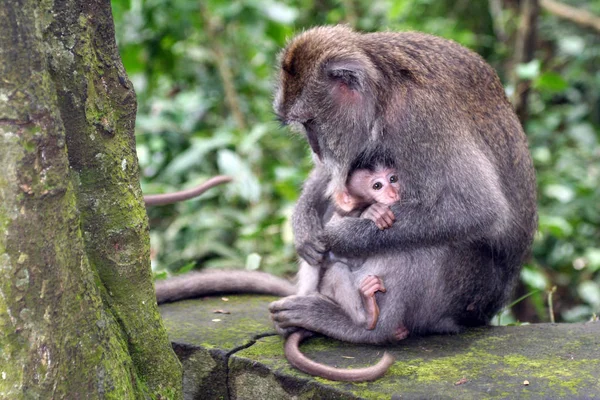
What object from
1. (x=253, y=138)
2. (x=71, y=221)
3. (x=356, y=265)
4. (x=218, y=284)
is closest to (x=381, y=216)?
(x=356, y=265)

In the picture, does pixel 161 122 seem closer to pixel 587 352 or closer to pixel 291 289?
pixel 291 289

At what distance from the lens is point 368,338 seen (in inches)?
134

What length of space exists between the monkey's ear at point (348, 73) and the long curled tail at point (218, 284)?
1.43 m

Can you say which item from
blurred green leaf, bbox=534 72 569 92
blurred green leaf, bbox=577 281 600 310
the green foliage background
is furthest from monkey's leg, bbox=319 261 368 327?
blurred green leaf, bbox=577 281 600 310

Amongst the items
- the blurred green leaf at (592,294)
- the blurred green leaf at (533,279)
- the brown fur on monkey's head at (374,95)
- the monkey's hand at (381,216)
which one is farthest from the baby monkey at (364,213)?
the blurred green leaf at (592,294)

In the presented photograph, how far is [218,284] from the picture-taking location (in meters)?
4.33

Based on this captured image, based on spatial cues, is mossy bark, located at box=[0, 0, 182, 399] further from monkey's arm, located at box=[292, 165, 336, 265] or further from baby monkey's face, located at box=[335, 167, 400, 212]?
baby monkey's face, located at box=[335, 167, 400, 212]

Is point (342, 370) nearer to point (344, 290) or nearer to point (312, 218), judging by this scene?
point (344, 290)

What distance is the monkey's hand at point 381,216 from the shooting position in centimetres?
342

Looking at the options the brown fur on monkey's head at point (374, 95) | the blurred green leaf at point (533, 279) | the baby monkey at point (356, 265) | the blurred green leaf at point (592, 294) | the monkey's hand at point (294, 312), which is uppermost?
the brown fur on monkey's head at point (374, 95)

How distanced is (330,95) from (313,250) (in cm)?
80

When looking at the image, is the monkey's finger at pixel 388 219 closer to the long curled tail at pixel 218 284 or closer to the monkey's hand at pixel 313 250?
the monkey's hand at pixel 313 250

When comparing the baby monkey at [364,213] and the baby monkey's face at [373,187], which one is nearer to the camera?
the baby monkey at [364,213]

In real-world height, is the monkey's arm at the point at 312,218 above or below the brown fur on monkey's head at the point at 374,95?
below
